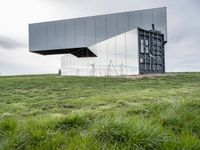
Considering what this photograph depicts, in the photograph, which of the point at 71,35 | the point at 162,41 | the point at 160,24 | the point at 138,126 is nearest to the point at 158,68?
the point at 162,41

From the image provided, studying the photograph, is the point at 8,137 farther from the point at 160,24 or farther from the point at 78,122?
the point at 160,24

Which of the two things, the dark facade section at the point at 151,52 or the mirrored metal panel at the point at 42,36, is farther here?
the mirrored metal panel at the point at 42,36

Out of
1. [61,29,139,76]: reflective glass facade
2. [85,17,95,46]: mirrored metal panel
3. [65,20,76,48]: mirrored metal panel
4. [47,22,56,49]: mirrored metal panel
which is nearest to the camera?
[61,29,139,76]: reflective glass facade

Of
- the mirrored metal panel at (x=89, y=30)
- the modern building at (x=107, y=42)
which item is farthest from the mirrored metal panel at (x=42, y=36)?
the mirrored metal panel at (x=89, y=30)

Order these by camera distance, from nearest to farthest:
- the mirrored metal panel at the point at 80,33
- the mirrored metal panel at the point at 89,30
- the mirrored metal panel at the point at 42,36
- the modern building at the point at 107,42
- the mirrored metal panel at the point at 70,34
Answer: the modern building at the point at 107,42, the mirrored metal panel at the point at 89,30, the mirrored metal panel at the point at 80,33, the mirrored metal panel at the point at 70,34, the mirrored metal panel at the point at 42,36

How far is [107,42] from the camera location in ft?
95.1

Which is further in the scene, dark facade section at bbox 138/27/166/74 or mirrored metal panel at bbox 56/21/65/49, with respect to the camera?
mirrored metal panel at bbox 56/21/65/49

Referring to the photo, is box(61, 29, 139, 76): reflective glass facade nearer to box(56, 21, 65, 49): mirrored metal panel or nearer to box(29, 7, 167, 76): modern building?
box(29, 7, 167, 76): modern building

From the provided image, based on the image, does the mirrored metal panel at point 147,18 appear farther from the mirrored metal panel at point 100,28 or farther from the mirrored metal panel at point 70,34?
the mirrored metal panel at point 70,34

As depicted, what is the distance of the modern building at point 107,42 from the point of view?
27.5m

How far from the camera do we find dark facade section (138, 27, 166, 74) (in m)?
27.9

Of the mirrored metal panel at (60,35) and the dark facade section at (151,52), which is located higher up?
the mirrored metal panel at (60,35)

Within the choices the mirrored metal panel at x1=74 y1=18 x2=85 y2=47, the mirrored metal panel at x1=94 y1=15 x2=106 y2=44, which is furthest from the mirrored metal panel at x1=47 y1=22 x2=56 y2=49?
the mirrored metal panel at x1=94 y1=15 x2=106 y2=44

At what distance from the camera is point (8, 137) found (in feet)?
12.3
